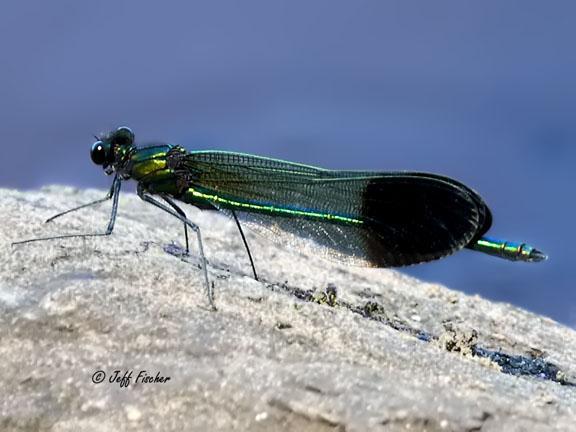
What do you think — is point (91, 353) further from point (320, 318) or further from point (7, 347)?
point (320, 318)

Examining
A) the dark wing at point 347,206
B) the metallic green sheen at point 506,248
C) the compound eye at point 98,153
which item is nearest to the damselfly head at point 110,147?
the compound eye at point 98,153

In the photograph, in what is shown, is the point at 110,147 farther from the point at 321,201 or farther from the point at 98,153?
the point at 321,201

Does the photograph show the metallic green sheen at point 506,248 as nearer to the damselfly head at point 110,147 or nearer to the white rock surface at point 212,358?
the white rock surface at point 212,358

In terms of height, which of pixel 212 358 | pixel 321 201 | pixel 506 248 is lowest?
pixel 212 358

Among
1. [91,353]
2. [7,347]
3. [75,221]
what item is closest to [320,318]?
[91,353]

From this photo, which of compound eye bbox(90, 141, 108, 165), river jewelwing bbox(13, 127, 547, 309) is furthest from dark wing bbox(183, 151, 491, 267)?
compound eye bbox(90, 141, 108, 165)

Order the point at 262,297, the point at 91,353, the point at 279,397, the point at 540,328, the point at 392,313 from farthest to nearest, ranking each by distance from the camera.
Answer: the point at 540,328 < the point at 392,313 < the point at 262,297 < the point at 91,353 < the point at 279,397

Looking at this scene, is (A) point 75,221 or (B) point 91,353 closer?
(B) point 91,353

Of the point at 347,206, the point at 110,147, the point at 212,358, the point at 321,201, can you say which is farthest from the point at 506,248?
the point at 110,147
